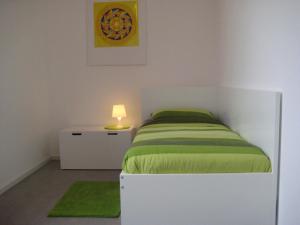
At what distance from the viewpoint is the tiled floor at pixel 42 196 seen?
2.00 m

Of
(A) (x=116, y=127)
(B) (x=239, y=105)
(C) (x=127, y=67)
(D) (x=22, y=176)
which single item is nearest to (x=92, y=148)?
(A) (x=116, y=127)

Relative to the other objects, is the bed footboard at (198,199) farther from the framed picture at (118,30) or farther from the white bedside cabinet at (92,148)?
the framed picture at (118,30)

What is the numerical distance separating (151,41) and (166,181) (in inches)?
85.1

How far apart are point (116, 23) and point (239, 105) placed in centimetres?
188

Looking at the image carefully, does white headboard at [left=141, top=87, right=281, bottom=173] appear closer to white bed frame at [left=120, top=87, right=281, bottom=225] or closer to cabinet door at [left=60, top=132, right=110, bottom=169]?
white bed frame at [left=120, top=87, right=281, bottom=225]

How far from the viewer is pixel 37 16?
3381 millimetres

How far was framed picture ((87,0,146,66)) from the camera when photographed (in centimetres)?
338

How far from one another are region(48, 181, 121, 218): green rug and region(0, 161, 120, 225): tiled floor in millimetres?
60

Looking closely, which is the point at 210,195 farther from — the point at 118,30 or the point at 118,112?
the point at 118,30

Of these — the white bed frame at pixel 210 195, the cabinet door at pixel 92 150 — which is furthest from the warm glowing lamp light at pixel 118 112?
the white bed frame at pixel 210 195

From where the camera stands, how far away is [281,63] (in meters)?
1.55

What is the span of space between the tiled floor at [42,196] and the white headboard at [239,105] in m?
1.04

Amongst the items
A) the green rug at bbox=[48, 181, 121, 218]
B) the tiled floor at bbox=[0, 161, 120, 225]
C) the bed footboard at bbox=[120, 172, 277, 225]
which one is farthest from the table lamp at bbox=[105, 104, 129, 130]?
the bed footboard at bbox=[120, 172, 277, 225]

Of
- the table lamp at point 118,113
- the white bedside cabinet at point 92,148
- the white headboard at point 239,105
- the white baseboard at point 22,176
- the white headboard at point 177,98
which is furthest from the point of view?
the white headboard at point 177,98
